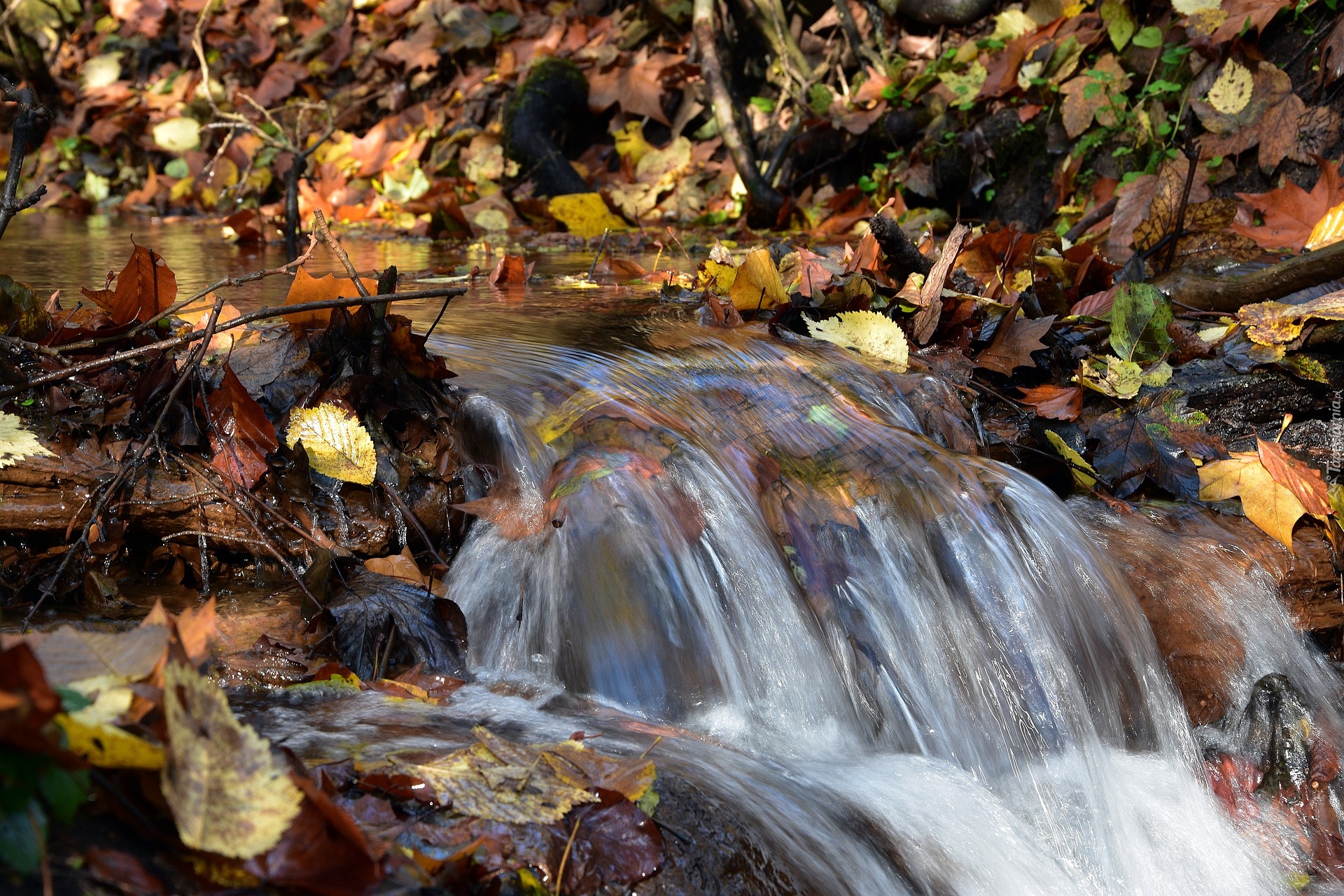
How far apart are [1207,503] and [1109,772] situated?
87 cm

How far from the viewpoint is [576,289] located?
3.89 m

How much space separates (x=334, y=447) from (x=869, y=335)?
1.48 meters

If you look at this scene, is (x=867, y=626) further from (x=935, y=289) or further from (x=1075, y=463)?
(x=935, y=289)

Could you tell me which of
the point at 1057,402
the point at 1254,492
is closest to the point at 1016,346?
the point at 1057,402

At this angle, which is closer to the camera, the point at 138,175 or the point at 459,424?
the point at 459,424

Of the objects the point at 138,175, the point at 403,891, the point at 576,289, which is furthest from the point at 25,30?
the point at 403,891

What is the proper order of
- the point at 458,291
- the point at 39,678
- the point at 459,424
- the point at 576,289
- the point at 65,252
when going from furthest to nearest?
the point at 65,252 < the point at 576,289 < the point at 459,424 < the point at 458,291 < the point at 39,678

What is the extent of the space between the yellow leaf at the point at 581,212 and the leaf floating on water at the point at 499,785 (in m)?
5.39

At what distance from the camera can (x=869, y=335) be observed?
278 cm

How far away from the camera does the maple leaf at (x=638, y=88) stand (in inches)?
285

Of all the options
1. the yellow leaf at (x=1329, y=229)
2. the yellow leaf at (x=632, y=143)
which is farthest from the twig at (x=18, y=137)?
the yellow leaf at (x=632, y=143)

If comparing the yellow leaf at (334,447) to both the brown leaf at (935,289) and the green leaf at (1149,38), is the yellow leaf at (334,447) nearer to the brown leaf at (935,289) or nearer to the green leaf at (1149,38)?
the brown leaf at (935,289)

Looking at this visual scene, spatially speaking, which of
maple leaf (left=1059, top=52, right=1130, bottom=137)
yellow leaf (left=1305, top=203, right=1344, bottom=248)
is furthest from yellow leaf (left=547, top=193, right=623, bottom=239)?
yellow leaf (left=1305, top=203, right=1344, bottom=248)

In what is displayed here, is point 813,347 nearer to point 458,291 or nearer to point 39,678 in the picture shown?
point 458,291
